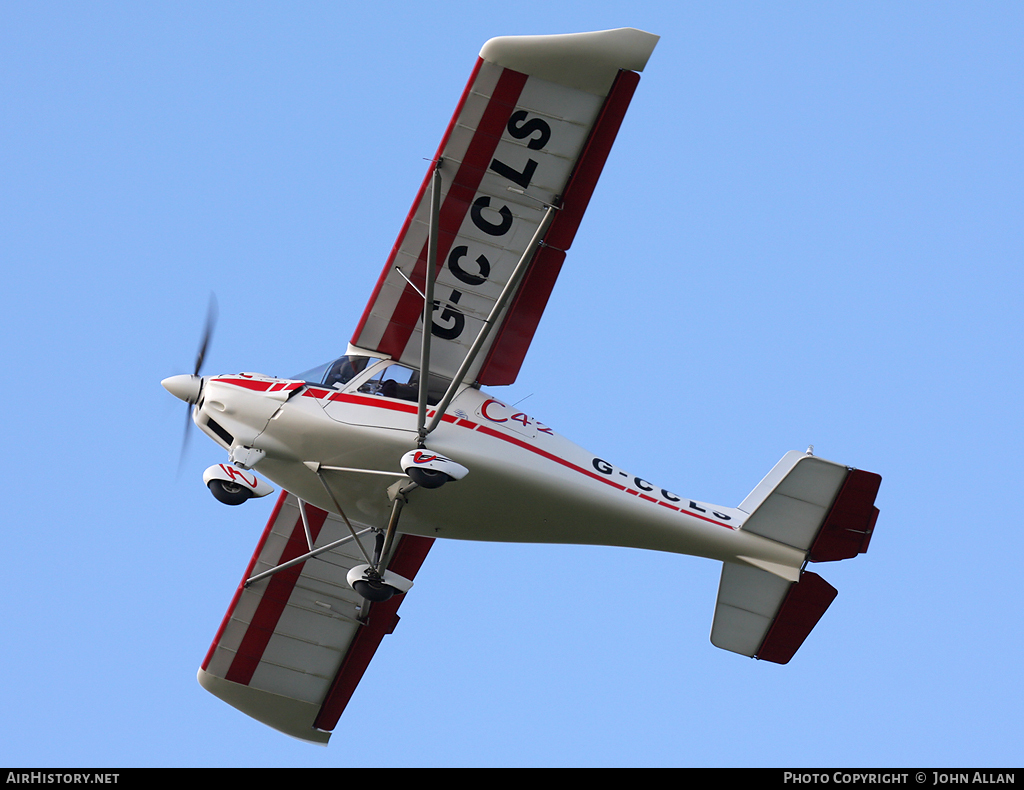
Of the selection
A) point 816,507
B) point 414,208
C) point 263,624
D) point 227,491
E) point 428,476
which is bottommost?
point 263,624

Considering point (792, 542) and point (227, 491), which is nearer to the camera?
point (227, 491)

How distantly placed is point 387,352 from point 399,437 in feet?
5.08

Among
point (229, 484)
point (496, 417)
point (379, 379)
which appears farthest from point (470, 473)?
point (229, 484)

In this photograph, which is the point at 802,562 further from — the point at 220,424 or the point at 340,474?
the point at 220,424

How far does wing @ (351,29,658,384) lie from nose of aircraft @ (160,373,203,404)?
79.8 inches

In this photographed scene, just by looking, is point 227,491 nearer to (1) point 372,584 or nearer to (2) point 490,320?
(1) point 372,584

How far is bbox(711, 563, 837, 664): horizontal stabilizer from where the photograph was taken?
15062 millimetres

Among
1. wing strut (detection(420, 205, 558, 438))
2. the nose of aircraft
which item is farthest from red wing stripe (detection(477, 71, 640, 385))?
the nose of aircraft

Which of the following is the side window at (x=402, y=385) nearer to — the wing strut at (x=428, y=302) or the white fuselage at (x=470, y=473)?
the white fuselage at (x=470, y=473)

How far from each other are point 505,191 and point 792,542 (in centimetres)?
566

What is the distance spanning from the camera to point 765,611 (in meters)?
15.2
